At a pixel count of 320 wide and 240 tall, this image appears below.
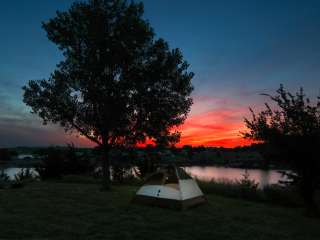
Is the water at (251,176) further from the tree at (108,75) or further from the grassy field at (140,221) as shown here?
the tree at (108,75)

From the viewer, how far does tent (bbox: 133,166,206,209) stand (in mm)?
10531

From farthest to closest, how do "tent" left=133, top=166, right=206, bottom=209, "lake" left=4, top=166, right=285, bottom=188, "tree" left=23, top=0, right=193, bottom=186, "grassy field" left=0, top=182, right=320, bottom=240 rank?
"lake" left=4, top=166, right=285, bottom=188, "tree" left=23, top=0, right=193, bottom=186, "tent" left=133, top=166, right=206, bottom=209, "grassy field" left=0, top=182, right=320, bottom=240

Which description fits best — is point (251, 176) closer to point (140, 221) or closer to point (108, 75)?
point (108, 75)

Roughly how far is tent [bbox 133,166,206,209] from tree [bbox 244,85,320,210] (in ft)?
10.6

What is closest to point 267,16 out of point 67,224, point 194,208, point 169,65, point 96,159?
point 169,65

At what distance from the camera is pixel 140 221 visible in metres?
8.62

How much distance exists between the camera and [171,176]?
11.2 meters

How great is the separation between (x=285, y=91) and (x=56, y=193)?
35.9 ft

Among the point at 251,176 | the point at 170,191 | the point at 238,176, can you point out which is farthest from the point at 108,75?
the point at 251,176

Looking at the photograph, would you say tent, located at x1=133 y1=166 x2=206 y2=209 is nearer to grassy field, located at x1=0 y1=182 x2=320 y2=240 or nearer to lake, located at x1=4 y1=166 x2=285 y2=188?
grassy field, located at x1=0 y1=182 x2=320 y2=240

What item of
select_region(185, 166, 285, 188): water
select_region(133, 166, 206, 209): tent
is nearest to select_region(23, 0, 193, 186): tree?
select_region(133, 166, 206, 209): tent

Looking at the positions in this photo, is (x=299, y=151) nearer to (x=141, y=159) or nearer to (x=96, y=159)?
(x=141, y=159)

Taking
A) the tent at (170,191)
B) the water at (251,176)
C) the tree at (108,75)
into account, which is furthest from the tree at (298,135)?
the tree at (108,75)

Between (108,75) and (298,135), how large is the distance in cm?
935
